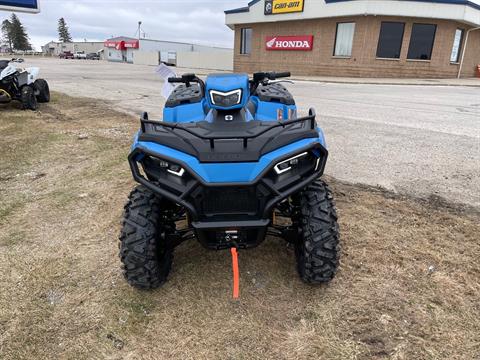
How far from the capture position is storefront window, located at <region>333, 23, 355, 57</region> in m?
23.7

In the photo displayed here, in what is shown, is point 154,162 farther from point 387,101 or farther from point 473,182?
point 387,101

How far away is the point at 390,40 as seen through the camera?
22984mm

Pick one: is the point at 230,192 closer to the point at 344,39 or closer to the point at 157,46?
the point at 344,39

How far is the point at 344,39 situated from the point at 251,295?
80.4 feet

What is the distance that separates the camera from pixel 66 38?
133 meters

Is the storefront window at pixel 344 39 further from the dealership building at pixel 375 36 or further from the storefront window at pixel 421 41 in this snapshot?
the storefront window at pixel 421 41

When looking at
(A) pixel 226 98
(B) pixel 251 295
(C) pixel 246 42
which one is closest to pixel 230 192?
(A) pixel 226 98

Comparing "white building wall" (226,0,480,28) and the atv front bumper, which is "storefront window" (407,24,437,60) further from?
the atv front bumper

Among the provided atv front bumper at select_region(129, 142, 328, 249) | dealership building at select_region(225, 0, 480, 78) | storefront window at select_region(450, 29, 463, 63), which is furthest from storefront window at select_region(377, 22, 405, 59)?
atv front bumper at select_region(129, 142, 328, 249)

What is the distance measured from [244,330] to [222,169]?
3.18ft

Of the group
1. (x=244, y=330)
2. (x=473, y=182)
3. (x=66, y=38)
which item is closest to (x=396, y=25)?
(x=473, y=182)

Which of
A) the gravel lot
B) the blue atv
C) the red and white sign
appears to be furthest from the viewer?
the red and white sign

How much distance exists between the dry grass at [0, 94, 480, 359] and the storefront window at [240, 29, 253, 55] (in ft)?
91.8

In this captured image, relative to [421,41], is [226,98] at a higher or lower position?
lower
